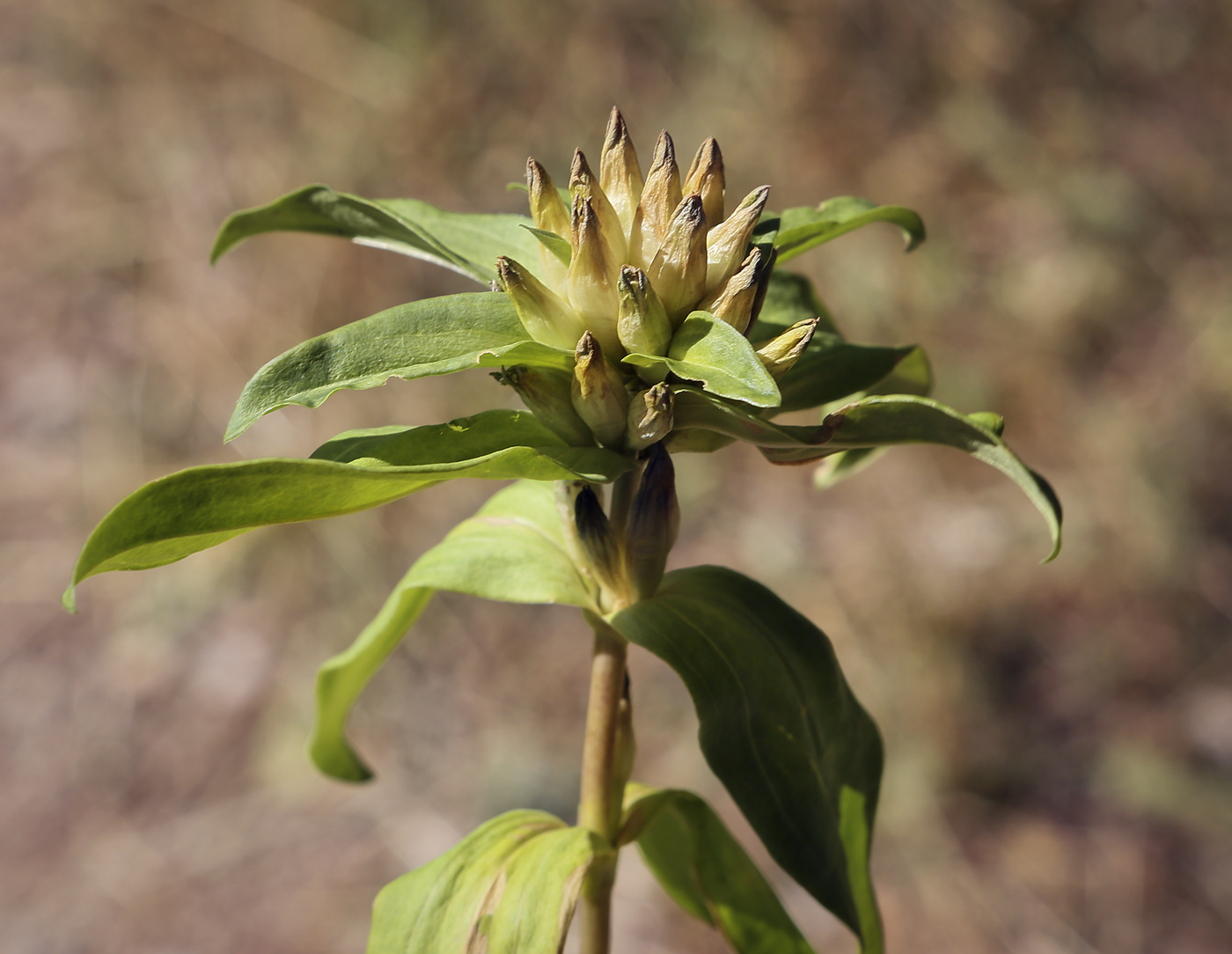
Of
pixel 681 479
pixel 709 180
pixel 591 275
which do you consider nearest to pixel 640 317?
pixel 591 275

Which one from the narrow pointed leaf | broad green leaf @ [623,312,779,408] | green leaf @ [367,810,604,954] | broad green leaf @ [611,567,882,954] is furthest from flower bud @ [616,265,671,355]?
green leaf @ [367,810,604,954]

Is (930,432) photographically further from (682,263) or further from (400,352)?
(400,352)

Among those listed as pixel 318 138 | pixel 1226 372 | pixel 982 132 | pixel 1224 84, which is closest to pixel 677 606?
pixel 1226 372

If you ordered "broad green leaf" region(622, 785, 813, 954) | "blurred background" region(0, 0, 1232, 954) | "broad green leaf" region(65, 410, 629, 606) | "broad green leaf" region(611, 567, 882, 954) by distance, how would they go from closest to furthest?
"broad green leaf" region(65, 410, 629, 606), "broad green leaf" region(611, 567, 882, 954), "broad green leaf" region(622, 785, 813, 954), "blurred background" region(0, 0, 1232, 954)

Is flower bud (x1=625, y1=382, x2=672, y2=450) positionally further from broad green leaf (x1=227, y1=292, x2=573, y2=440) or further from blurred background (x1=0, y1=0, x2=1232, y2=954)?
blurred background (x1=0, y1=0, x2=1232, y2=954)

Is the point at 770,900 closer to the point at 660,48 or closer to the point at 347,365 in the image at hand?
the point at 347,365
